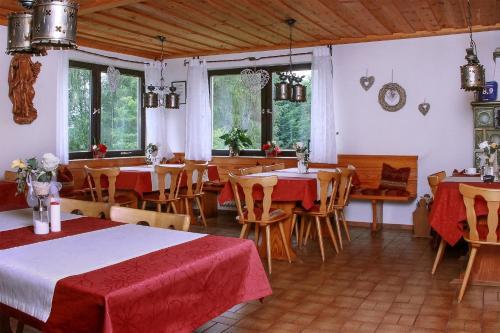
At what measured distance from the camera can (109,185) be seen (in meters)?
5.46

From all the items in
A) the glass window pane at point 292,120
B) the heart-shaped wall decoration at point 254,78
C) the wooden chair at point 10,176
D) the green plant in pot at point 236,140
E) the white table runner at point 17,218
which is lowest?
the white table runner at point 17,218

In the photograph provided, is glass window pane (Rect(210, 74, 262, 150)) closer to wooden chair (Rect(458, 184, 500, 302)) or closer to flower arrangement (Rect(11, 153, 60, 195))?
wooden chair (Rect(458, 184, 500, 302))

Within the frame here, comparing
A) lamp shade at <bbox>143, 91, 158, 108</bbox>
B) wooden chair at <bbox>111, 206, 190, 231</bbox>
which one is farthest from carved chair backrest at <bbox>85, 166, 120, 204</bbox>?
wooden chair at <bbox>111, 206, 190, 231</bbox>

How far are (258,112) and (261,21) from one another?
6.65ft

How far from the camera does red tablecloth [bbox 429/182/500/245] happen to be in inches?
151

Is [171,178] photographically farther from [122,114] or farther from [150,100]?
[122,114]

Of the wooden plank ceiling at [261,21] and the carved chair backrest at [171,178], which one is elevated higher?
the wooden plank ceiling at [261,21]

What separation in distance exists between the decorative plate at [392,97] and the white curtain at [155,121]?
11.0 feet

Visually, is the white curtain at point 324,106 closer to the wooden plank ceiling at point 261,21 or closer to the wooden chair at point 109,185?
the wooden plank ceiling at point 261,21

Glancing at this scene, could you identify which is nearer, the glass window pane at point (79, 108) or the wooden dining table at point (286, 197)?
the wooden dining table at point (286, 197)

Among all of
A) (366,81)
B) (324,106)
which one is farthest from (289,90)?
(366,81)

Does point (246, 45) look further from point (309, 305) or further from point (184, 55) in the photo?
point (309, 305)

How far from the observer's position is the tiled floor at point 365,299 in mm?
3145

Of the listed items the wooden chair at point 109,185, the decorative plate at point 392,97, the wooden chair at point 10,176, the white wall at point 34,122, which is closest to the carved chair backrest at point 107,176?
the wooden chair at point 109,185
